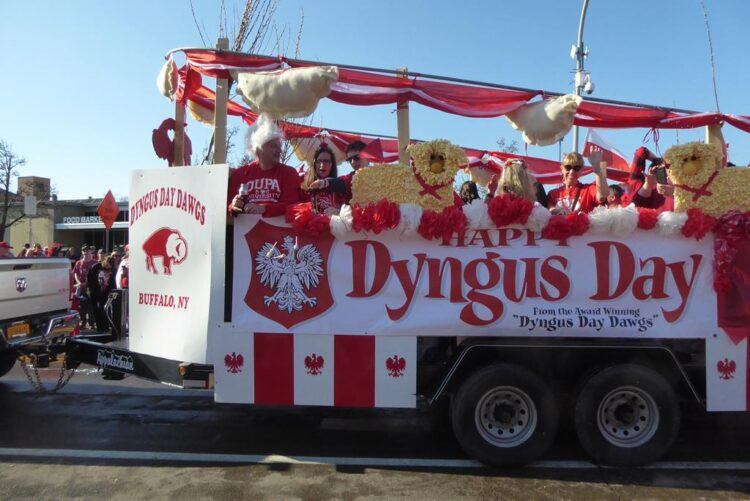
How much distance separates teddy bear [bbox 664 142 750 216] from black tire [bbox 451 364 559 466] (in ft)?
5.73

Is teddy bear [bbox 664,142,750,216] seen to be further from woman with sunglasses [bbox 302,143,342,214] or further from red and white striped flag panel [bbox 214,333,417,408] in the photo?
woman with sunglasses [bbox 302,143,342,214]

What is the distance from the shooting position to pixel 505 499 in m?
3.44

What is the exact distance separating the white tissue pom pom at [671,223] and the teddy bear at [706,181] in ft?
0.42

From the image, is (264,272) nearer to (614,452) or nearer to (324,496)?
(324,496)

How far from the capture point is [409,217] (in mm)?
3748

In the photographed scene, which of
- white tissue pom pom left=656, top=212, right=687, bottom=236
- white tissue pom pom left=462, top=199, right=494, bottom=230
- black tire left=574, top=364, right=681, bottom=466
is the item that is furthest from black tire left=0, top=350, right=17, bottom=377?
white tissue pom pom left=656, top=212, right=687, bottom=236

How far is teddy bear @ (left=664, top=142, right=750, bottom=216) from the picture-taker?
12.7 ft

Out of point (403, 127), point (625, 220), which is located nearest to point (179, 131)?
point (403, 127)

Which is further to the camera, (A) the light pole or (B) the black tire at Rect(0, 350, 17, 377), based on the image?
(A) the light pole

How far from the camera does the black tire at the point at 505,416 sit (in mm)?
3771

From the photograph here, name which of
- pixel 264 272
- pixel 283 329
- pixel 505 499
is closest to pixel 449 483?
pixel 505 499

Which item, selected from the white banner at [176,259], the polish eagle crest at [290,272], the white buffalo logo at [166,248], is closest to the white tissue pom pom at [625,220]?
the polish eagle crest at [290,272]

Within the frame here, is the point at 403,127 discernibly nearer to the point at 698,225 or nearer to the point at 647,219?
the point at 647,219

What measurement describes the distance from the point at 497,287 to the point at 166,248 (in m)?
2.56
